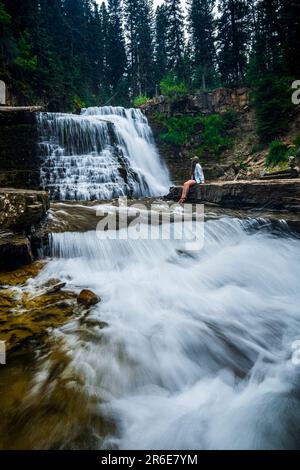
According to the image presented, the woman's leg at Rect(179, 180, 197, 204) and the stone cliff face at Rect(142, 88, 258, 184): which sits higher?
the stone cliff face at Rect(142, 88, 258, 184)

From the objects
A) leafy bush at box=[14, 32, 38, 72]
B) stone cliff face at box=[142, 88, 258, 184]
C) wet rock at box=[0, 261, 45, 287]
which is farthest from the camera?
leafy bush at box=[14, 32, 38, 72]

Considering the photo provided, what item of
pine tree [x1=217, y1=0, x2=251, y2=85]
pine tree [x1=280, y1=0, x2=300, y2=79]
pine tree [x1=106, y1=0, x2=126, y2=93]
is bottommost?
pine tree [x1=280, y1=0, x2=300, y2=79]

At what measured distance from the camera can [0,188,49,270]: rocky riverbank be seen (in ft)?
14.8

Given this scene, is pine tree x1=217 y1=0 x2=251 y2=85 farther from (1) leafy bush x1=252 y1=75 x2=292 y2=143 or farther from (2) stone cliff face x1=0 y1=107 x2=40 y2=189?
(2) stone cliff face x1=0 y1=107 x2=40 y2=189

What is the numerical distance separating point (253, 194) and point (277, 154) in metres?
4.88

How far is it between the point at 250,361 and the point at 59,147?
11.4 meters

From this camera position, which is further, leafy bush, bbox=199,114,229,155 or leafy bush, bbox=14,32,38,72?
leafy bush, bbox=14,32,38,72

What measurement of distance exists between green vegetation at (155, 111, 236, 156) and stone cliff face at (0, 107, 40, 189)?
7398mm

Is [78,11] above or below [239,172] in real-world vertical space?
above

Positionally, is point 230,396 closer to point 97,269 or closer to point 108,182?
point 97,269

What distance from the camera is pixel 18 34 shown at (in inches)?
766

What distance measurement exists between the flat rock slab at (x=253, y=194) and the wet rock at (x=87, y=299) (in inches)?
232

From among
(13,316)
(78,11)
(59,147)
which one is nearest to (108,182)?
(59,147)

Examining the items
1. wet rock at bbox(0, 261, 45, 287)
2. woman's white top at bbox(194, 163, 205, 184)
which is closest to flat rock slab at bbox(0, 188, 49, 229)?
wet rock at bbox(0, 261, 45, 287)
